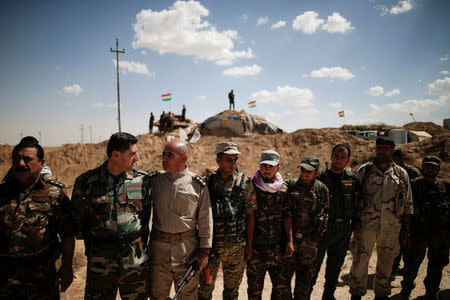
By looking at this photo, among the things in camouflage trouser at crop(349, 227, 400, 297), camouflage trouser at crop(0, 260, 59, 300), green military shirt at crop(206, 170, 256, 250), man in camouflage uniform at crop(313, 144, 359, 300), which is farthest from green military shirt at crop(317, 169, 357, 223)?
camouflage trouser at crop(0, 260, 59, 300)

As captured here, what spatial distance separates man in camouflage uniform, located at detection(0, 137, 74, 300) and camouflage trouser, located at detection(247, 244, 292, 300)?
6.90 feet

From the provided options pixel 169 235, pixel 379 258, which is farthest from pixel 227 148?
A: pixel 379 258

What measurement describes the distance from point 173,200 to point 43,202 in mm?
1253

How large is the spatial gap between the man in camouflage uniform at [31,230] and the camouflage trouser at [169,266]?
2.79 feet

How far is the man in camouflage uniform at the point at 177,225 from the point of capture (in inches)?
101

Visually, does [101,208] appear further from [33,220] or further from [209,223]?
[209,223]

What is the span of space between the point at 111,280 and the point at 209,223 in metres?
1.13

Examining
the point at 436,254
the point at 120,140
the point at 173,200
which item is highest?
the point at 120,140

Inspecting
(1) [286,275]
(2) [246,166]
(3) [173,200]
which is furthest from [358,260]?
(2) [246,166]

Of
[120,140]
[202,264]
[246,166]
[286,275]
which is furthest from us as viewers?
[246,166]

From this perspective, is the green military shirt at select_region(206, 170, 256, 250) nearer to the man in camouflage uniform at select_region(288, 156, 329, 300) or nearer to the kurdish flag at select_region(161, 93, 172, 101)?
the man in camouflage uniform at select_region(288, 156, 329, 300)

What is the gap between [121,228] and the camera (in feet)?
7.70

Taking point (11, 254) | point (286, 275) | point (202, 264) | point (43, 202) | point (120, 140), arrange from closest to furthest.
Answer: point (11, 254) → point (43, 202) → point (120, 140) → point (202, 264) → point (286, 275)

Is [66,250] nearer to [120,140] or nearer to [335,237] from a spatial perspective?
[120,140]
